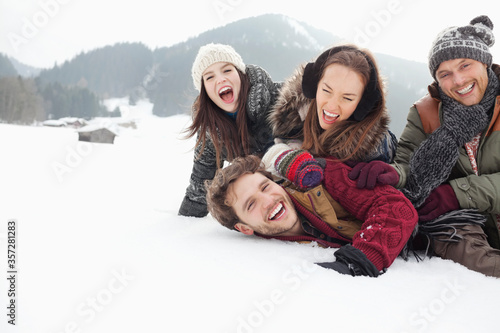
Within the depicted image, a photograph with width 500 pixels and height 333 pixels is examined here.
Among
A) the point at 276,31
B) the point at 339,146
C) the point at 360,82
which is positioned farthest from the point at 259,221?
the point at 276,31

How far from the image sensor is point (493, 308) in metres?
0.82

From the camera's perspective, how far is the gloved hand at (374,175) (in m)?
1.28

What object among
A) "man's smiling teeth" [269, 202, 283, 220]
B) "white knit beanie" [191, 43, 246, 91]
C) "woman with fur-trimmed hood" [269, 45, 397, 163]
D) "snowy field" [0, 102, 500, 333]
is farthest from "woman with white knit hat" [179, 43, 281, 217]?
"man's smiling teeth" [269, 202, 283, 220]

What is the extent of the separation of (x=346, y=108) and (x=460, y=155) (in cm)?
54

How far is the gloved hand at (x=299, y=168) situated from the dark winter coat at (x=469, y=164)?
1.20 feet

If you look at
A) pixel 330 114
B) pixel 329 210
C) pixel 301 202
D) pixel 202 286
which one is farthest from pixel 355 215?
pixel 202 286

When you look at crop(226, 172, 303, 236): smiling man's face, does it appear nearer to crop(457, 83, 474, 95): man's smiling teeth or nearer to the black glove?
the black glove

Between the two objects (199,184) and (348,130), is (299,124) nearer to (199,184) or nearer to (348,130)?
(348,130)

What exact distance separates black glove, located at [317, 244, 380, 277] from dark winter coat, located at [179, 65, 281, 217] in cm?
101

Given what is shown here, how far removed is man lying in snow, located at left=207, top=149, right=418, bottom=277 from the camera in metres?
1.28

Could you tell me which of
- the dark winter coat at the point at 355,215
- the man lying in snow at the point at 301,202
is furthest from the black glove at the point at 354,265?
the man lying in snow at the point at 301,202

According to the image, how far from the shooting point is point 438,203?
1.40 metres

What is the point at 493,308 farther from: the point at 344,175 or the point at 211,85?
the point at 211,85

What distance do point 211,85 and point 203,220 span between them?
81 centimetres
